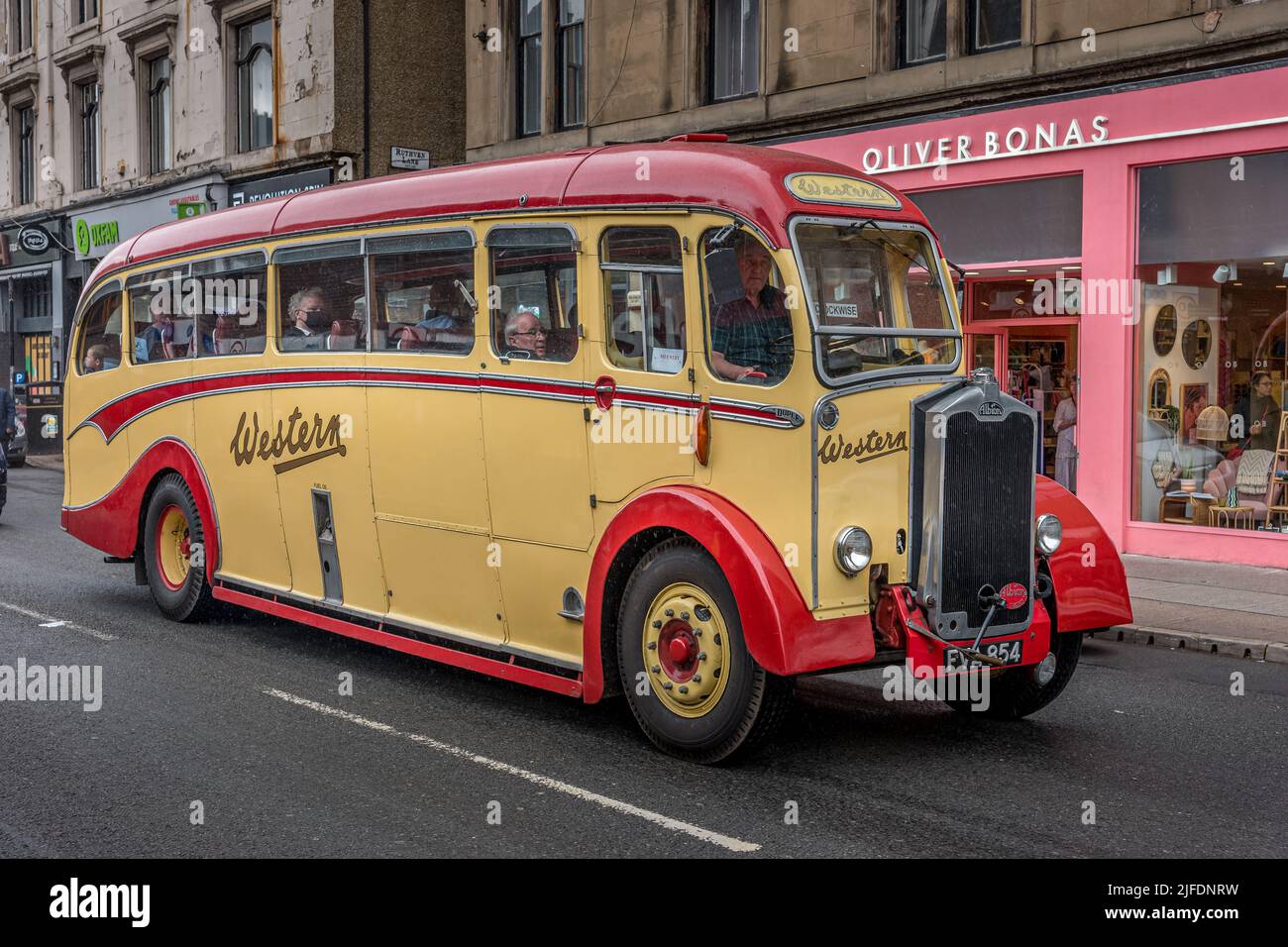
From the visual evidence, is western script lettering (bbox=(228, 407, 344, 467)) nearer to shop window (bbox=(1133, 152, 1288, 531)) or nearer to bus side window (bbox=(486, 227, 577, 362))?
bus side window (bbox=(486, 227, 577, 362))

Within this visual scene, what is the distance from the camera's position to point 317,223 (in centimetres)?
894

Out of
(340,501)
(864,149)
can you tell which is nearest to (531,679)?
(340,501)

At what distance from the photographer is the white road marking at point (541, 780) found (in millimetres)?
5516

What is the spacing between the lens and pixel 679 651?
6.63m

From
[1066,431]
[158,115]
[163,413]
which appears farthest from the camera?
[158,115]

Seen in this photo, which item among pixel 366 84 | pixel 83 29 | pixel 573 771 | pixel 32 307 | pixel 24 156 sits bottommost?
pixel 573 771

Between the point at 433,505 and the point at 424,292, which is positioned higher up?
the point at 424,292

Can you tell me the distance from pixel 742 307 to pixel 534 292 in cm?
135

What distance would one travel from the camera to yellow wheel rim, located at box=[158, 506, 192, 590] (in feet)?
34.6

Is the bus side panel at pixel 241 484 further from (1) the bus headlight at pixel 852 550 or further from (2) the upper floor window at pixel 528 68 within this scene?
(2) the upper floor window at pixel 528 68

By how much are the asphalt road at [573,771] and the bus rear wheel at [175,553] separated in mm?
1024

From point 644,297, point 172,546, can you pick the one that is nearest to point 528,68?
point 172,546

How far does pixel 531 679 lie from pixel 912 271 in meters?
2.89

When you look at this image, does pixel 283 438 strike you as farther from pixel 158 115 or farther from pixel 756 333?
pixel 158 115
